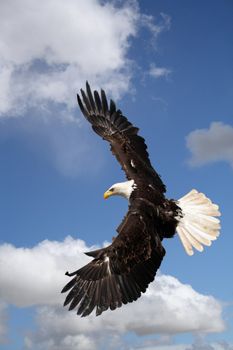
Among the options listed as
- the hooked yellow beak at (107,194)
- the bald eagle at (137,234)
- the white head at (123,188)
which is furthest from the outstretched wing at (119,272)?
the hooked yellow beak at (107,194)

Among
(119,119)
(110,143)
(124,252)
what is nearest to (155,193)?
(124,252)

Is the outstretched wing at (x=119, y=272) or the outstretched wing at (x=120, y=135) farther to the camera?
the outstretched wing at (x=120, y=135)

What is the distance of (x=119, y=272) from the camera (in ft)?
30.3

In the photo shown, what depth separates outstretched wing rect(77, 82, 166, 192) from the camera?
39.3 ft

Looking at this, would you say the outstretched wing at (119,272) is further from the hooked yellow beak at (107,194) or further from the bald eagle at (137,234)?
the hooked yellow beak at (107,194)

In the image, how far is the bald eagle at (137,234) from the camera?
908 centimetres

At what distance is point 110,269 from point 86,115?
6530 millimetres

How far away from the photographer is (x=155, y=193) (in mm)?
10797

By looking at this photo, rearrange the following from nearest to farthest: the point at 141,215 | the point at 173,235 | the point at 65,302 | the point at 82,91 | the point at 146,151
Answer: the point at 65,302 → the point at 141,215 → the point at 173,235 → the point at 146,151 → the point at 82,91

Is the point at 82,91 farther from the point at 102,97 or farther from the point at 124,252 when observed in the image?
the point at 124,252

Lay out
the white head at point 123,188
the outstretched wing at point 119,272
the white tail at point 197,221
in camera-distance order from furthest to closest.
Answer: the white head at point 123,188
the white tail at point 197,221
the outstretched wing at point 119,272

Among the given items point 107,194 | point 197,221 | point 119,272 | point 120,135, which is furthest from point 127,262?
point 120,135

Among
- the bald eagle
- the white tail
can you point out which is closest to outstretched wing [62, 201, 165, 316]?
the bald eagle

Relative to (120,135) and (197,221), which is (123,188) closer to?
(197,221)
